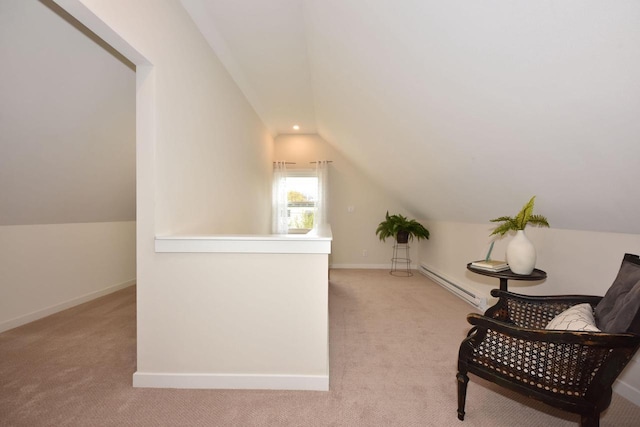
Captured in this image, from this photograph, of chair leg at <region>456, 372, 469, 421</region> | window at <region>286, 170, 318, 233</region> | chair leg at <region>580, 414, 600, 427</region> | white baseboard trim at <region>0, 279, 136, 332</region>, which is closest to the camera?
chair leg at <region>580, 414, 600, 427</region>

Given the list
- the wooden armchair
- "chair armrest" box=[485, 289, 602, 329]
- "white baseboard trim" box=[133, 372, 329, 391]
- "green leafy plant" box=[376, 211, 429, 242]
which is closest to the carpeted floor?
"white baseboard trim" box=[133, 372, 329, 391]

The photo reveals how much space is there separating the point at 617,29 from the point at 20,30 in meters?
2.90

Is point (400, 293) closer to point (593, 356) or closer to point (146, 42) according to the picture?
point (593, 356)

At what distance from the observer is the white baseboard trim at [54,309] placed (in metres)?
2.66

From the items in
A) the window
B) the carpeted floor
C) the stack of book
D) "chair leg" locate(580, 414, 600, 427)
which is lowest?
the carpeted floor

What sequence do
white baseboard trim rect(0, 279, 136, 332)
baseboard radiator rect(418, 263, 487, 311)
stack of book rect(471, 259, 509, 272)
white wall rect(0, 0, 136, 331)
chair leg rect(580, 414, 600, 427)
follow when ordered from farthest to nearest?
1. baseboard radiator rect(418, 263, 487, 311)
2. white baseboard trim rect(0, 279, 136, 332)
3. stack of book rect(471, 259, 509, 272)
4. white wall rect(0, 0, 136, 331)
5. chair leg rect(580, 414, 600, 427)

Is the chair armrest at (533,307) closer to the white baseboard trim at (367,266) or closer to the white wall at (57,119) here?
the white wall at (57,119)

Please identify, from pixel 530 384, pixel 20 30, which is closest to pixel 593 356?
pixel 530 384

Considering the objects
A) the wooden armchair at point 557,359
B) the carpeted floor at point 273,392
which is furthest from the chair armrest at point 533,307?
the carpeted floor at point 273,392

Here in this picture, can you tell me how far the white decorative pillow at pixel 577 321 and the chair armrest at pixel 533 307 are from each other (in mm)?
155

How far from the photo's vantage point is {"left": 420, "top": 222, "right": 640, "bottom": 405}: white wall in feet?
5.87

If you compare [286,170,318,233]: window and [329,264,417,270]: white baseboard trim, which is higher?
[286,170,318,233]: window

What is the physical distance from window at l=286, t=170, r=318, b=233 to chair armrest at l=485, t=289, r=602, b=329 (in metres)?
4.20

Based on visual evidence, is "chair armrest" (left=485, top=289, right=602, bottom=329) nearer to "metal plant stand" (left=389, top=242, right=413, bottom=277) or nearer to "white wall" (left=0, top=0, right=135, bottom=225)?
"white wall" (left=0, top=0, right=135, bottom=225)
